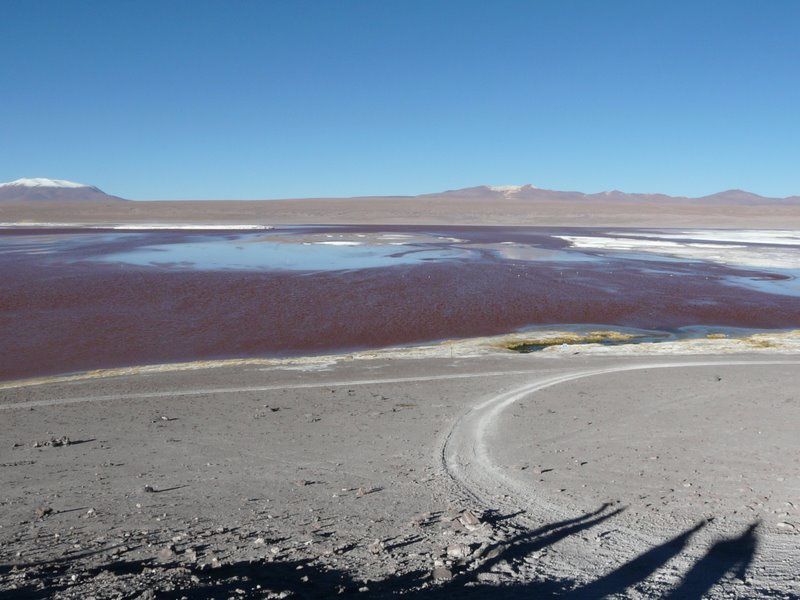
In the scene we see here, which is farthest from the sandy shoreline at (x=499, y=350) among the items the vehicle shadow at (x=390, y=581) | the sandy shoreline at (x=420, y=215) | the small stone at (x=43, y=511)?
the sandy shoreline at (x=420, y=215)

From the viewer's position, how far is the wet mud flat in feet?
61.3

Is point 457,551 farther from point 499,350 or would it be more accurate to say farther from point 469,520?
point 499,350

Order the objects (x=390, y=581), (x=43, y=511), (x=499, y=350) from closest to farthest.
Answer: (x=390, y=581) < (x=43, y=511) < (x=499, y=350)

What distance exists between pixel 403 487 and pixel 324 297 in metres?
17.5

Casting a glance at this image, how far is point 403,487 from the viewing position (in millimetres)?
7629

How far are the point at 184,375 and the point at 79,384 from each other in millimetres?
1819

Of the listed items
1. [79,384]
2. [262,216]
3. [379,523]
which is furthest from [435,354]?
[262,216]

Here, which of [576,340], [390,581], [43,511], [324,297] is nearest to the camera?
[390,581]

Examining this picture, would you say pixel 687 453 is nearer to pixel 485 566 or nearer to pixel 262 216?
pixel 485 566

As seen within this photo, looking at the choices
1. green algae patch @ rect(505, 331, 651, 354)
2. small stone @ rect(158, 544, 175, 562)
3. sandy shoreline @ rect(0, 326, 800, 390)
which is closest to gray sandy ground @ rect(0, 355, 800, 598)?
small stone @ rect(158, 544, 175, 562)

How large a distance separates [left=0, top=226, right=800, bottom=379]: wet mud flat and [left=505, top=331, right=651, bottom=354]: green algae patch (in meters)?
1.90

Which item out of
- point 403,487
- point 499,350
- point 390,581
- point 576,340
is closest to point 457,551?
point 390,581

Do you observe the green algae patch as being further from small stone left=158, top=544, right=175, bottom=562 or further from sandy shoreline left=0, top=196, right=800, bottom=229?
sandy shoreline left=0, top=196, right=800, bottom=229

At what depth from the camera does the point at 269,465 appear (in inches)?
332
